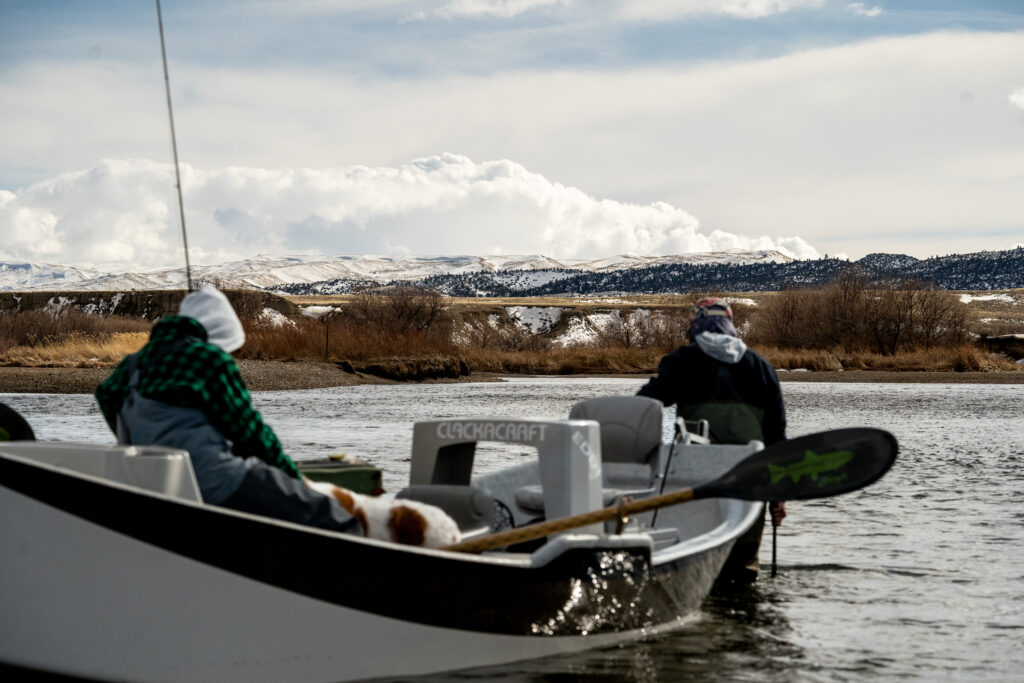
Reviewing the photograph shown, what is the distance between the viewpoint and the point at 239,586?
5.25 m

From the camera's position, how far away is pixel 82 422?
72.5 ft

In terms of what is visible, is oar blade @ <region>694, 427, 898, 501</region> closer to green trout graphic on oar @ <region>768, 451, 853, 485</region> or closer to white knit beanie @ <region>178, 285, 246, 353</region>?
green trout graphic on oar @ <region>768, 451, 853, 485</region>

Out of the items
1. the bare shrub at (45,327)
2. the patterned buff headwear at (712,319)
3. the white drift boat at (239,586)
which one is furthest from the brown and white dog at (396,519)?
the bare shrub at (45,327)

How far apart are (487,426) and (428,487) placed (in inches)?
20.6

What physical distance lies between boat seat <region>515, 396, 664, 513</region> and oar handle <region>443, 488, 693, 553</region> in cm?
176

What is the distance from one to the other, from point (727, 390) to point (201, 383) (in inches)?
183

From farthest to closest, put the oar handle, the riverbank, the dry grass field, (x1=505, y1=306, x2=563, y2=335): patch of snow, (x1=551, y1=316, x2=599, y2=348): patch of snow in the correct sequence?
(x1=505, y1=306, x2=563, y2=335): patch of snow < (x1=551, y1=316, x2=599, y2=348): patch of snow < the dry grass field < the riverbank < the oar handle

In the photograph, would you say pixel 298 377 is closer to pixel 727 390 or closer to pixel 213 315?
pixel 727 390

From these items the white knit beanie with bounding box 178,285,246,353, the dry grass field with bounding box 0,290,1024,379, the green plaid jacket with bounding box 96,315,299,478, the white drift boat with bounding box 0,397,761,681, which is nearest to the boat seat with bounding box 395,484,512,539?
the white drift boat with bounding box 0,397,761,681

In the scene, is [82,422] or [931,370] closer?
[82,422]

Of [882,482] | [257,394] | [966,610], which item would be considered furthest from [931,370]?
[966,610]

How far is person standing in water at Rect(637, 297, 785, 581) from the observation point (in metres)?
8.69

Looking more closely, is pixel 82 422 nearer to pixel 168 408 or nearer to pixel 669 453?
pixel 669 453

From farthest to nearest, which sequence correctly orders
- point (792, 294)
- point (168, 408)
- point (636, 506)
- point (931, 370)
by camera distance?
point (792, 294)
point (931, 370)
point (636, 506)
point (168, 408)
